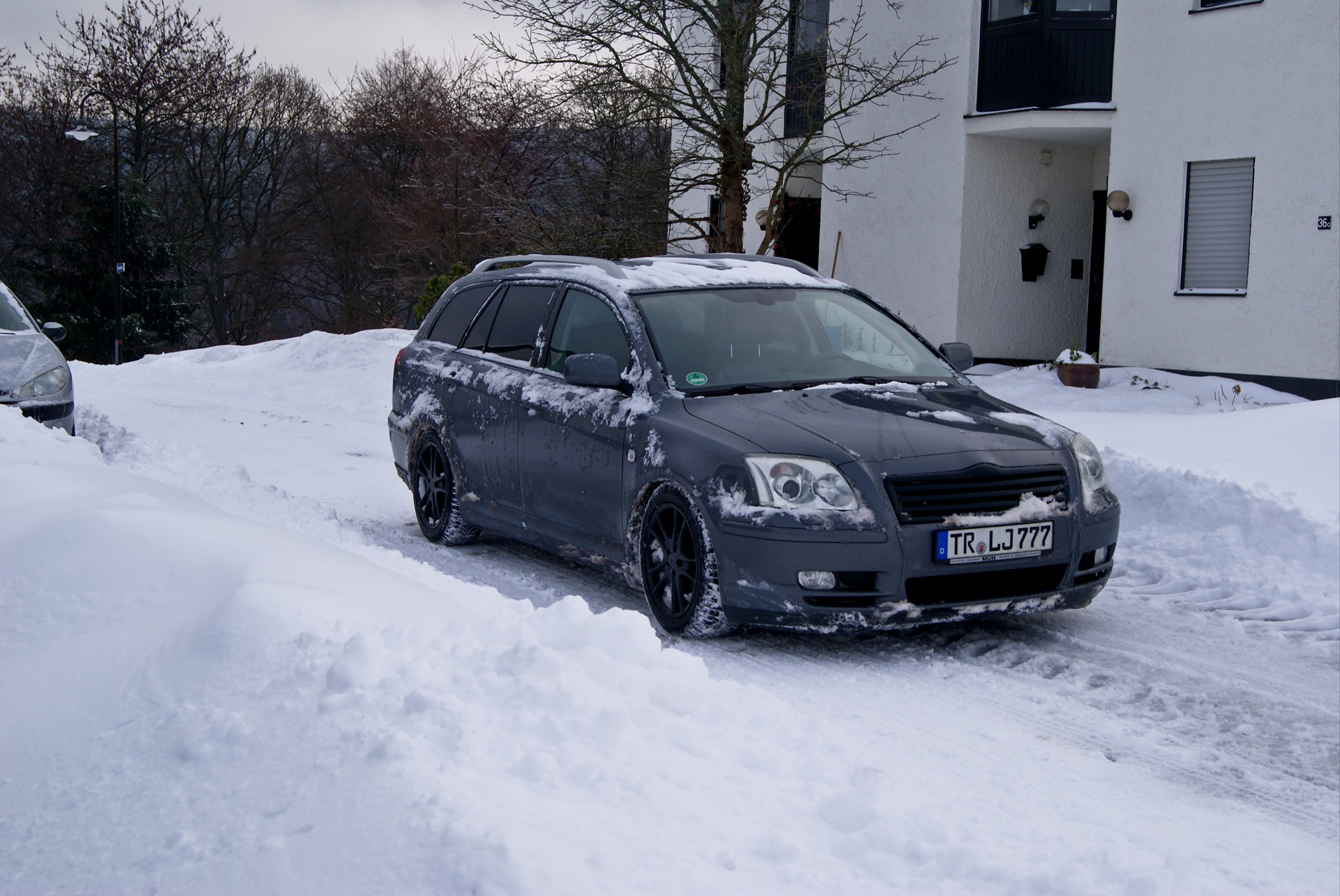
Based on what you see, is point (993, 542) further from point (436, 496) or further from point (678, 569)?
point (436, 496)

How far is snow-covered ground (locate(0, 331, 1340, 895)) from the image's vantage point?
2754 millimetres

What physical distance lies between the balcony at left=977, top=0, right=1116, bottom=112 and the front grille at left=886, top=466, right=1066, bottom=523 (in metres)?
13.3

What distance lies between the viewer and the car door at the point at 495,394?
23.2ft

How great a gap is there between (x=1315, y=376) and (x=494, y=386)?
11.2 metres

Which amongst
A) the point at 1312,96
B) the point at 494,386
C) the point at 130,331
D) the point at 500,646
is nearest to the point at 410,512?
the point at 494,386

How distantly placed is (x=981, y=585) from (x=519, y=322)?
10.3ft

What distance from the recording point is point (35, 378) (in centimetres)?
997

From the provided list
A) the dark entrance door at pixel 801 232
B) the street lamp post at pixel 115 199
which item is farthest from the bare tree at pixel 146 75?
the dark entrance door at pixel 801 232

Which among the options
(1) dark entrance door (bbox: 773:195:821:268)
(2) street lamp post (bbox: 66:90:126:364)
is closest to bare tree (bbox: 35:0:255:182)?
(2) street lamp post (bbox: 66:90:126:364)

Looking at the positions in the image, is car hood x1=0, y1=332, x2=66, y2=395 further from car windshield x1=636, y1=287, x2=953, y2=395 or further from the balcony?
the balcony

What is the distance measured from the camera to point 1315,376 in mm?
14859

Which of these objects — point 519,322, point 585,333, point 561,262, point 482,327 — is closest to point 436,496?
point 482,327

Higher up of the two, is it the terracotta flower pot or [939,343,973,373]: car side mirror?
[939,343,973,373]: car side mirror

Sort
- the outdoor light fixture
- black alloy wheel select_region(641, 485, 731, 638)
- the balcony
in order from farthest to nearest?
the outdoor light fixture < the balcony < black alloy wheel select_region(641, 485, 731, 638)
